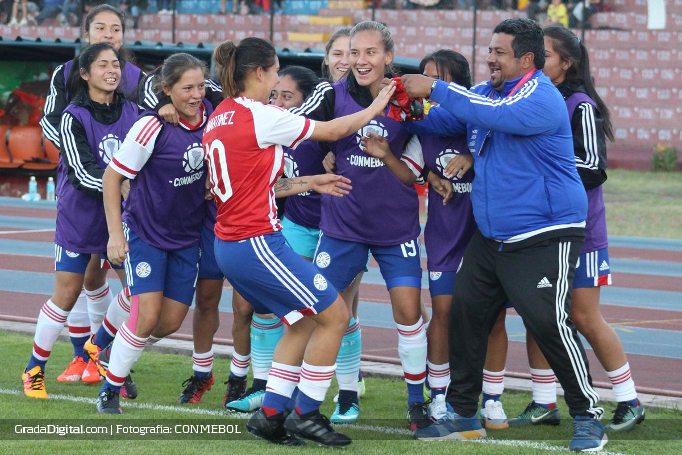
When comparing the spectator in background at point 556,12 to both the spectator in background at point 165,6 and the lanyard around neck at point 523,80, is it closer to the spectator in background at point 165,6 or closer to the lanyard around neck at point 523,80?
the spectator in background at point 165,6

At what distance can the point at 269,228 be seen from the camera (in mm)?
4914

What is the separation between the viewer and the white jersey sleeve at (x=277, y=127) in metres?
4.82

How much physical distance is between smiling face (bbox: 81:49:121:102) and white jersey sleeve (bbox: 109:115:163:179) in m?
0.78

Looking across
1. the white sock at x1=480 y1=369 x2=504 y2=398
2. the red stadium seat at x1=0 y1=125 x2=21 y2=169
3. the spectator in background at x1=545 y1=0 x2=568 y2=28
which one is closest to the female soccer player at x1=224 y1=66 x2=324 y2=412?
the white sock at x1=480 y1=369 x2=504 y2=398

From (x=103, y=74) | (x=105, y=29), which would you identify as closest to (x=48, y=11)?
(x=105, y=29)

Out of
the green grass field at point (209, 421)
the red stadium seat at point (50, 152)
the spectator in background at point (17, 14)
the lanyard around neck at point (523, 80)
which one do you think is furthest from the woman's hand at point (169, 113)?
the spectator in background at point (17, 14)

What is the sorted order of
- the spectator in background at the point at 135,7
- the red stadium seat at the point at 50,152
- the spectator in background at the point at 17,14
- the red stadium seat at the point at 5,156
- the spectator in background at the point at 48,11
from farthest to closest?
the spectator in background at the point at 17,14
the spectator in background at the point at 48,11
the spectator in background at the point at 135,7
the red stadium seat at the point at 5,156
the red stadium seat at the point at 50,152

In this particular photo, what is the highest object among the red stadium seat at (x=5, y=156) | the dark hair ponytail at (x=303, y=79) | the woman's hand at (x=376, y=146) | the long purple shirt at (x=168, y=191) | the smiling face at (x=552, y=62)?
the smiling face at (x=552, y=62)

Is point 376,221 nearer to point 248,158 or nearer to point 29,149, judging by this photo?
point 248,158

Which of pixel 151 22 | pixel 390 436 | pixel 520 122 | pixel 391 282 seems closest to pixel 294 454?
pixel 390 436

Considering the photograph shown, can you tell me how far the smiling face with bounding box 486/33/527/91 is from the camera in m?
4.98

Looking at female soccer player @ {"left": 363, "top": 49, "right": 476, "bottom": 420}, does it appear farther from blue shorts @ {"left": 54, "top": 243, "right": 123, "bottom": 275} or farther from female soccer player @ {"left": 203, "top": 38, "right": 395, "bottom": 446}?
blue shorts @ {"left": 54, "top": 243, "right": 123, "bottom": 275}

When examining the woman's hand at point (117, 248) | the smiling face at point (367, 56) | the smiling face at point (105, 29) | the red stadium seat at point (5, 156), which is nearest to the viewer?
the woman's hand at point (117, 248)

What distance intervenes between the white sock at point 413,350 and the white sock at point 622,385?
3.42 feet
